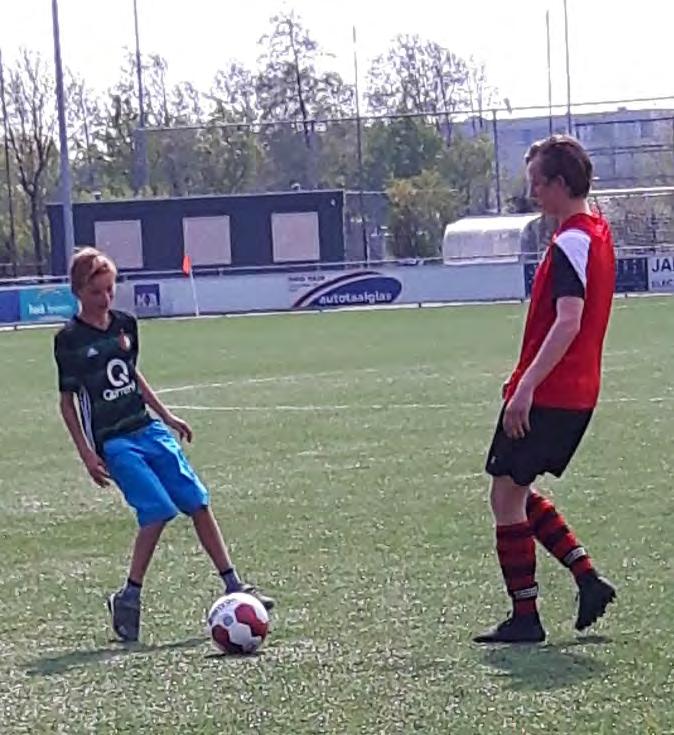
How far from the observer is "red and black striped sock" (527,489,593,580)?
286 inches

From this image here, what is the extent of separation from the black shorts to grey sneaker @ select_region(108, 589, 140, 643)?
1.69 meters

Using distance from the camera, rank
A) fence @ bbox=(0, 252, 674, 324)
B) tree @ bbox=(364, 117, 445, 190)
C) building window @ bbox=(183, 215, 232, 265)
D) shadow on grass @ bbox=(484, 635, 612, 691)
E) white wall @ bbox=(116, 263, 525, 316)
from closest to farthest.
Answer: shadow on grass @ bbox=(484, 635, 612, 691)
fence @ bbox=(0, 252, 674, 324)
white wall @ bbox=(116, 263, 525, 316)
building window @ bbox=(183, 215, 232, 265)
tree @ bbox=(364, 117, 445, 190)

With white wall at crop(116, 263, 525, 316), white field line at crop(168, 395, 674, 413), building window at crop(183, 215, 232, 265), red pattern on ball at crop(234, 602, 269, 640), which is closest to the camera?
red pattern on ball at crop(234, 602, 269, 640)

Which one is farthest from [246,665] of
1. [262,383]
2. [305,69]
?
[305,69]

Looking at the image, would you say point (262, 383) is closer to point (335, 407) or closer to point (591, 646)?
point (335, 407)

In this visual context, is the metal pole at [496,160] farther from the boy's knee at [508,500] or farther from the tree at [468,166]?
the boy's knee at [508,500]

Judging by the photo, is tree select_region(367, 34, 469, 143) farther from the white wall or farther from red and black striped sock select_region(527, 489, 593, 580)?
red and black striped sock select_region(527, 489, 593, 580)

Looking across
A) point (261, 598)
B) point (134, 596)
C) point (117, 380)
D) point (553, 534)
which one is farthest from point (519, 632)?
point (117, 380)

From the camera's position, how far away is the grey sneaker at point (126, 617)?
24.9 feet

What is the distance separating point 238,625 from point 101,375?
4.37 ft

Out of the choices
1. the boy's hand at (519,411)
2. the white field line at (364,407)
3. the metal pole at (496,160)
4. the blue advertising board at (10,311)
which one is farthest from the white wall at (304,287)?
the boy's hand at (519,411)

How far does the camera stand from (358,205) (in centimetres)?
6291

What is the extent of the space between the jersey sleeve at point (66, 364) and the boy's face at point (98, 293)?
0.18 metres

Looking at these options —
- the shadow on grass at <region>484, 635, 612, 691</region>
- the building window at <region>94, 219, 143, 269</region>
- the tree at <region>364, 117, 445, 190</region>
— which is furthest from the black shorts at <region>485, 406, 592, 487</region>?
the tree at <region>364, 117, 445, 190</region>
